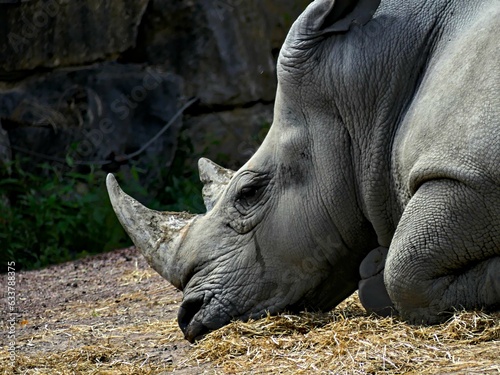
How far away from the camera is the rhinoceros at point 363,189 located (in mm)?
3672

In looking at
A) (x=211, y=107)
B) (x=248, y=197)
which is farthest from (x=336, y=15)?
(x=211, y=107)

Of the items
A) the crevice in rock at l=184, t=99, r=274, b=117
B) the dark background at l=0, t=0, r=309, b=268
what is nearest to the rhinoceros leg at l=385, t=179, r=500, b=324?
the dark background at l=0, t=0, r=309, b=268

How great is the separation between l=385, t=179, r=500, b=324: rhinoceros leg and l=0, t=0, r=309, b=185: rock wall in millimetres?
5598

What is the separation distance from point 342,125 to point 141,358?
1.26m

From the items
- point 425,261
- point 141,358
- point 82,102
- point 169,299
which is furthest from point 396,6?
point 82,102

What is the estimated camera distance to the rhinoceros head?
4238mm

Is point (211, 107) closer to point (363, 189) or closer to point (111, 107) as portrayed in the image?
point (111, 107)

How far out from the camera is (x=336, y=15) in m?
4.23

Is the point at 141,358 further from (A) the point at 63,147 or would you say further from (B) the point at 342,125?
(A) the point at 63,147

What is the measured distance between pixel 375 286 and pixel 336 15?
1118 millimetres

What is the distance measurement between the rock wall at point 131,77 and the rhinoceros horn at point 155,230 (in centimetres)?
438

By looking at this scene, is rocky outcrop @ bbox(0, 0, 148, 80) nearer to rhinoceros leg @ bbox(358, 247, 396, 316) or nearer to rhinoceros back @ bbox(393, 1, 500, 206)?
rhinoceros leg @ bbox(358, 247, 396, 316)

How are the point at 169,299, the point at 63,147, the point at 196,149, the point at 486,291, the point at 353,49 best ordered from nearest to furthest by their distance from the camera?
the point at 486,291, the point at 353,49, the point at 169,299, the point at 63,147, the point at 196,149

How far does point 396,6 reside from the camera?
417 cm
